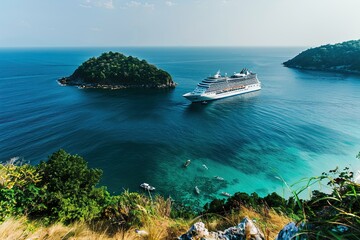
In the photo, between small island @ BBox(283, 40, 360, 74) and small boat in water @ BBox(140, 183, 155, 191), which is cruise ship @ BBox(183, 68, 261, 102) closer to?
small boat in water @ BBox(140, 183, 155, 191)

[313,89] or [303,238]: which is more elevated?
[303,238]

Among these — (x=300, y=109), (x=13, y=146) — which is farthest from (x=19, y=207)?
(x=300, y=109)

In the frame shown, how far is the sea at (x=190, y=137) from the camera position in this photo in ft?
80.9

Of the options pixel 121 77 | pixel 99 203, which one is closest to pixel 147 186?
pixel 99 203

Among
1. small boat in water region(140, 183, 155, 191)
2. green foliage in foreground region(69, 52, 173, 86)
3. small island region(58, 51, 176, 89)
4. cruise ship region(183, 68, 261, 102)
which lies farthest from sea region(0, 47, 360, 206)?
green foliage in foreground region(69, 52, 173, 86)

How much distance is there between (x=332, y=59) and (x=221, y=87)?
3392 inches

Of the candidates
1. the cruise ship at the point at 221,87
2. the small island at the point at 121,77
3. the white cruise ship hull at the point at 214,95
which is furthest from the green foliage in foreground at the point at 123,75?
the white cruise ship hull at the point at 214,95

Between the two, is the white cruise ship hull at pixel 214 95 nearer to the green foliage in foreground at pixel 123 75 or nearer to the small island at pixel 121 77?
the small island at pixel 121 77

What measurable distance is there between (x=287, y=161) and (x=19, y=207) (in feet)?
91.2

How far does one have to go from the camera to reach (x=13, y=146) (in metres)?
30.6

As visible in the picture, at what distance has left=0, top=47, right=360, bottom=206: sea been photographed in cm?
2467

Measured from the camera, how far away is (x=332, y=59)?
367 feet

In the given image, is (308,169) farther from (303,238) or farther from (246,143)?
(303,238)

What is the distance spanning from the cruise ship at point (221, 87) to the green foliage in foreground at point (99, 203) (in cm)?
4293
